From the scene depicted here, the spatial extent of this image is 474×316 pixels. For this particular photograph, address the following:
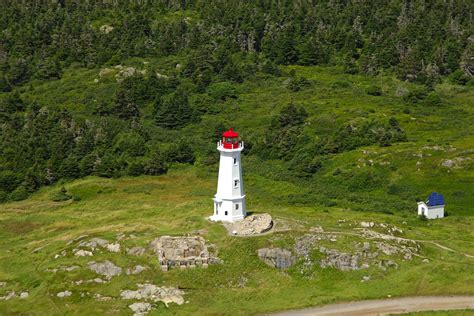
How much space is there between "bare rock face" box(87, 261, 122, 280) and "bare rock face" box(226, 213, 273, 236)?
1334 cm

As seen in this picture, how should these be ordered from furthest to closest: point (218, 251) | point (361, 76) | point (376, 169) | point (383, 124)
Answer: point (361, 76)
point (383, 124)
point (376, 169)
point (218, 251)

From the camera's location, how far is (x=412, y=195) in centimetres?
10362

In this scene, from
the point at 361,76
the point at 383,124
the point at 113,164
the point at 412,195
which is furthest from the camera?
the point at 361,76

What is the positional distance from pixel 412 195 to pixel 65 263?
5308cm

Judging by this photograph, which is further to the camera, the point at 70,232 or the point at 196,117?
the point at 196,117

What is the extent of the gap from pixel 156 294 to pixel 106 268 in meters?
7.62

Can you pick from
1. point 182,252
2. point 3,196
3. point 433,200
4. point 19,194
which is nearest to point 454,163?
point 433,200

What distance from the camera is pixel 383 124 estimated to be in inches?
5315

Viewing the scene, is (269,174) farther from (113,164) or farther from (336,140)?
(113,164)

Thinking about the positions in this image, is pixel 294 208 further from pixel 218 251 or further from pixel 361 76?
pixel 361 76

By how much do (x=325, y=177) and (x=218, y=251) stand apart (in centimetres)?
4643

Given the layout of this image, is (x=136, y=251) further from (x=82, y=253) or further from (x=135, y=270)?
(x=82, y=253)

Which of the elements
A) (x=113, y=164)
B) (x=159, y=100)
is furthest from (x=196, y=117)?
(x=113, y=164)

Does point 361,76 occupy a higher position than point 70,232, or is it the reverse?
point 361,76
